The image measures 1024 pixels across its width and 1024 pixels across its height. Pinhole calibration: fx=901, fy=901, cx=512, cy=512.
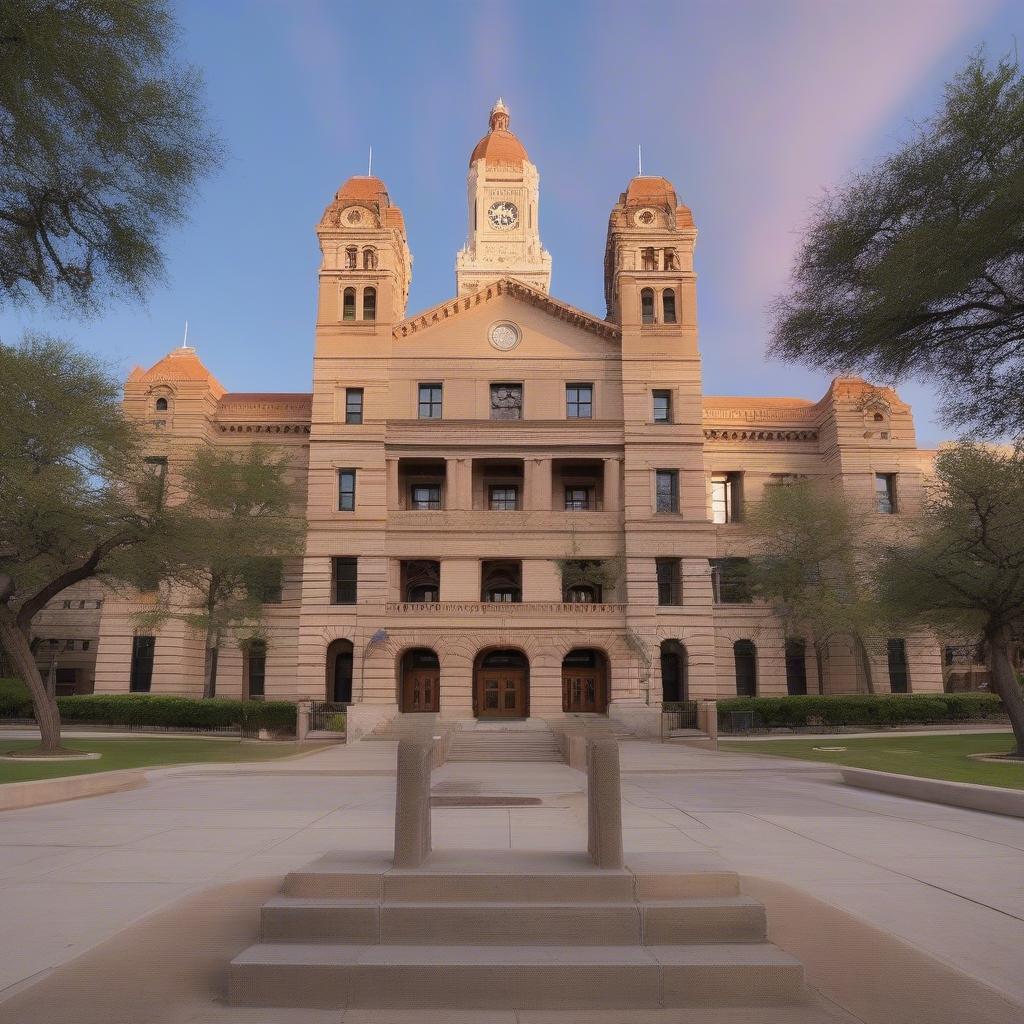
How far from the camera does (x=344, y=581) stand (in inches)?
1788

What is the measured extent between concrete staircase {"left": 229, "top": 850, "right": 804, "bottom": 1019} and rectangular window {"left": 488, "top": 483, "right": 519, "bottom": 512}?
4134 centimetres

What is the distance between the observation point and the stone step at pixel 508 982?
5.62 metres

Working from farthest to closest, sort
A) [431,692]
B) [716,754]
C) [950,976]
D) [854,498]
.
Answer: [854,498], [431,692], [716,754], [950,976]

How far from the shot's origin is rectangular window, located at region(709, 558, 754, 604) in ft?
160

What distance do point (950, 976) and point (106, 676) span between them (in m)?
46.6

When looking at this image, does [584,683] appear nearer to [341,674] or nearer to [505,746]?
[341,674]

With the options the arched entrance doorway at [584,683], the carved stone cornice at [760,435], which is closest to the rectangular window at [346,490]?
the arched entrance doorway at [584,683]

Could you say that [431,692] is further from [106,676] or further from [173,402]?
[173,402]

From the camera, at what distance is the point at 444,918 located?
20.9ft

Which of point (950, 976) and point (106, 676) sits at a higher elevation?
point (106, 676)

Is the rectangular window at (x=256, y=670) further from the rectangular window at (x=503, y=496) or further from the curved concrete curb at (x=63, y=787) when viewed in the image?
the curved concrete curb at (x=63, y=787)

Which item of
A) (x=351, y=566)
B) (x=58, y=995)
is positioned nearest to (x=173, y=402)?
(x=351, y=566)

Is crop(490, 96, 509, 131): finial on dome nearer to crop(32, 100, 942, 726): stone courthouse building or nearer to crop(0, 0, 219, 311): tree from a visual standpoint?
crop(32, 100, 942, 726): stone courthouse building

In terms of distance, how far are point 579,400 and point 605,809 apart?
41441 millimetres
